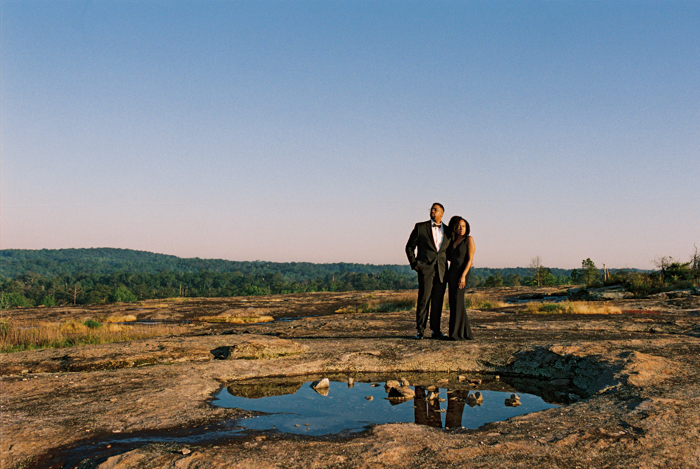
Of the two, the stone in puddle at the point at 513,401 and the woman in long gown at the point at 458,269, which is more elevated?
the woman in long gown at the point at 458,269

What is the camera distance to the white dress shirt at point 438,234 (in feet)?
26.9

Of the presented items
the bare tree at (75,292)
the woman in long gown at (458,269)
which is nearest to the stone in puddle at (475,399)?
the woman in long gown at (458,269)

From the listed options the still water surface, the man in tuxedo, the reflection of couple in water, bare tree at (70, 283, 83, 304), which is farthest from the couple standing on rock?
bare tree at (70, 283, 83, 304)

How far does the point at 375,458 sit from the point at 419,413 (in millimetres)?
1581

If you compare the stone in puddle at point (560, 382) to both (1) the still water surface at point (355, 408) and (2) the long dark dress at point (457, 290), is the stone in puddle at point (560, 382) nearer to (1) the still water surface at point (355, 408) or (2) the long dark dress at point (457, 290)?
(1) the still water surface at point (355, 408)

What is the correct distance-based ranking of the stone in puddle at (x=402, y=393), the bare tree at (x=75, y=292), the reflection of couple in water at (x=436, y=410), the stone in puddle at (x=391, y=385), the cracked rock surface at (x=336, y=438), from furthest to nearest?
the bare tree at (x=75, y=292)
the stone in puddle at (x=391, y=385)
the stone in puddle at (x=402, y=393)
the reflection of couple in water at (x=436, y=410)
the cracked rock surface at (x=336, y=438)

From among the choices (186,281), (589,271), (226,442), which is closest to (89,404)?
(226,442)

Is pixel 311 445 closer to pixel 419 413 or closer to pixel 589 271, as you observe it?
pixel 419 413

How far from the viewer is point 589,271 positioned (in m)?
68.3

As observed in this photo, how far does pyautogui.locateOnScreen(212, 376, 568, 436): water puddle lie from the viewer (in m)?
4.32

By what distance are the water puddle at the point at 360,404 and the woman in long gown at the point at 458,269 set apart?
6.91 feet

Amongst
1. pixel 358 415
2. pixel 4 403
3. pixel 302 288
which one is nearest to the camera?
pixel 358 415

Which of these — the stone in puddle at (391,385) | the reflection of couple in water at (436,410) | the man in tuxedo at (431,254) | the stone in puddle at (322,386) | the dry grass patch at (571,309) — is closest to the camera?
the reflection of couple in water at (436,410)

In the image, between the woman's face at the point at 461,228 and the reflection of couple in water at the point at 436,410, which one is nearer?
the reflection of couple in water at the point at 436,410
